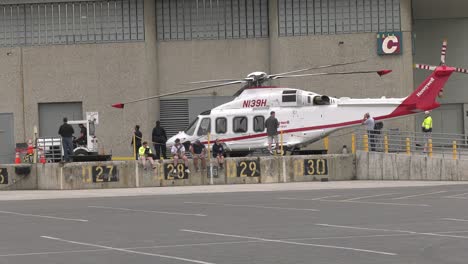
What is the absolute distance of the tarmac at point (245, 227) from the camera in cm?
1432

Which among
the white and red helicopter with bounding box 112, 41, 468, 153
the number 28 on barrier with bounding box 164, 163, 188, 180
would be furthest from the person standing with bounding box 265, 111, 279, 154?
the number 28 on barrier with bounding box 164, 163, 188, 180

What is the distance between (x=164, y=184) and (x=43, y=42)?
1421cm

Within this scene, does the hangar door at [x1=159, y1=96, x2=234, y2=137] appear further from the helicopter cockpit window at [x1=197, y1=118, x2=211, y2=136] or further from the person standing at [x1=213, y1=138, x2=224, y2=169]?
the person standing at [x1=213, y1=138, x2=224, y2=169]

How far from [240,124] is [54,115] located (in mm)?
12817

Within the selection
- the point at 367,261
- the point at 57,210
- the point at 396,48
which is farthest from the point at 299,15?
the point at 367,261

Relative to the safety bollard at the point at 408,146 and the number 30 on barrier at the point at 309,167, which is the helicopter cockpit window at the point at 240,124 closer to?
the number 30 on barrier at the point at 309,167

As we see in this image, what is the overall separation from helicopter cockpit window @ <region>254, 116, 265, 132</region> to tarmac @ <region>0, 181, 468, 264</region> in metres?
7.65

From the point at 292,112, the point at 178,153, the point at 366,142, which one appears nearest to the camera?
the point at 178,153

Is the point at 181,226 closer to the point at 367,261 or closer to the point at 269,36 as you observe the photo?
the point at 367,261

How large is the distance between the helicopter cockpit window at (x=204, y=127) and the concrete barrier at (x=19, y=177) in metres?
6.68

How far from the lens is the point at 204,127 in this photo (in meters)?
39.2

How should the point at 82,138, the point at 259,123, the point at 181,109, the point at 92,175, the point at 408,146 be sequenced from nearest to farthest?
the point at 408,146, the point at 92,175, the point at 259,123, the point at 82,138, the point at 181,109

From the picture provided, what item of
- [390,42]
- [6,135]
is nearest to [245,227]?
[390,42]

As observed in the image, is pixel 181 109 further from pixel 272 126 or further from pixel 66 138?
pixel 66 138
